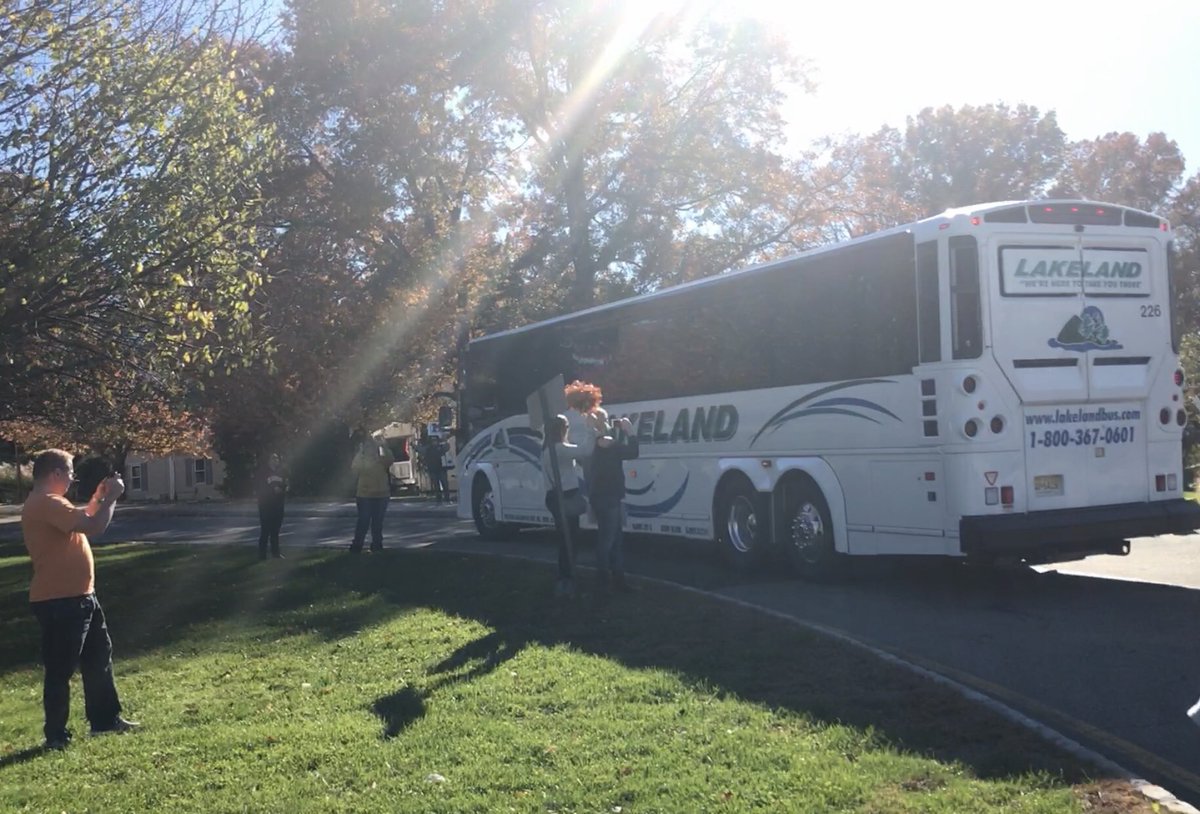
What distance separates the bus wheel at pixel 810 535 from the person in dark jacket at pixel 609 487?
2.03 metres

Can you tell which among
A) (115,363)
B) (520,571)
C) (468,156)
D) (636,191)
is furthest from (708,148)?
(115,363)

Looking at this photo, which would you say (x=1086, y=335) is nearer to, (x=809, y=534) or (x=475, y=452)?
(x=809, y=534)

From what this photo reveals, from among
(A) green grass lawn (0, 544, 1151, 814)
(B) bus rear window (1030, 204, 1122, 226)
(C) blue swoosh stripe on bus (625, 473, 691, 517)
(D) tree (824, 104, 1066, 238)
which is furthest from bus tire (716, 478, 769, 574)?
(D) tree (824, 104, 1066, 238)

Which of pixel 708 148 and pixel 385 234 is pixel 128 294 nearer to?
pixel 385 234

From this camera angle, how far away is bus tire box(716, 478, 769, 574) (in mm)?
14328

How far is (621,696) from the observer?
8.01 meters

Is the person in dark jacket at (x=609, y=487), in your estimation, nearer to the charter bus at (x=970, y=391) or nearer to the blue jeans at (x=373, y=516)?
the charter bus at (x=970, y=391)

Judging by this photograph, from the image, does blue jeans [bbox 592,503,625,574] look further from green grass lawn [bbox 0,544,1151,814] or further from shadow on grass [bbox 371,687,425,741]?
shadow on grass [bbox 371,687,425,741]

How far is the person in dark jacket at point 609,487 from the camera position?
491 inches

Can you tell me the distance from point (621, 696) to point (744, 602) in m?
4.02

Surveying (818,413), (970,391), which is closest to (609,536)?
(818,413)

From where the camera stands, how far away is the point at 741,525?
48.6ft

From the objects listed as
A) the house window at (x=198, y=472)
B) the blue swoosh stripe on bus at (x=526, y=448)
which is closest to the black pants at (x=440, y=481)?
the blue swoosh stripe on bus at (x=526, y=448)

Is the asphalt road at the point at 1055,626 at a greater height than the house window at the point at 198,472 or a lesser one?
lesser
